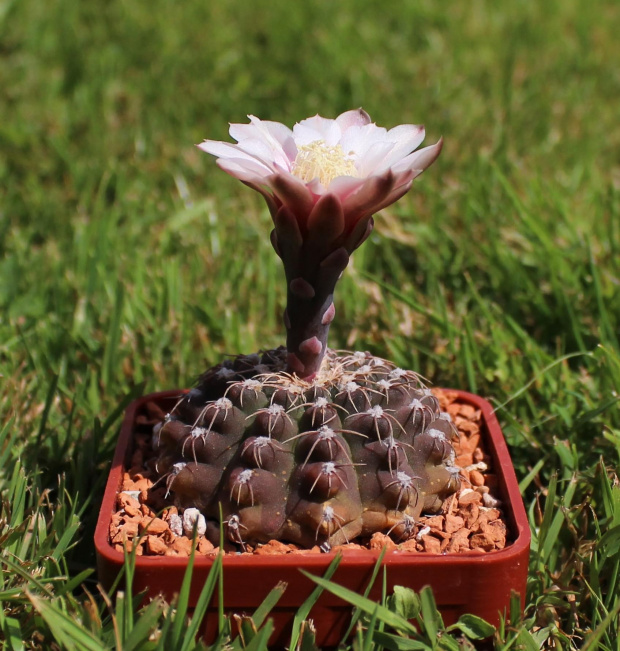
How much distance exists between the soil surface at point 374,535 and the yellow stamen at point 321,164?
0.60 m

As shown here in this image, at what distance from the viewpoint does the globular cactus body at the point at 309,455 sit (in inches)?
59.0

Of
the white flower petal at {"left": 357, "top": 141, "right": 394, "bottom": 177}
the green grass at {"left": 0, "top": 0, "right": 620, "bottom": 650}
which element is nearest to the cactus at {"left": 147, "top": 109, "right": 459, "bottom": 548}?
the white flower petal at {"left": 357, "top": 141, "right": 394, "bottom": 177}

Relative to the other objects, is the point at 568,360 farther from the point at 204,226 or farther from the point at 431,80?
the point at 431,80

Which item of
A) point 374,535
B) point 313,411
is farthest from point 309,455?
point 374,535

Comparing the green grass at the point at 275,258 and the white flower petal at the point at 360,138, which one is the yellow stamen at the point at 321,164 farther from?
the green grass at the point at 275,258

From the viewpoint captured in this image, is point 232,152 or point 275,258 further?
point 275,258

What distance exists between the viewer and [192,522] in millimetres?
1574

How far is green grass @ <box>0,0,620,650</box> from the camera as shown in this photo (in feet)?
5.71

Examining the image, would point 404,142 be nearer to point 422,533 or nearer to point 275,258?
point 422,533

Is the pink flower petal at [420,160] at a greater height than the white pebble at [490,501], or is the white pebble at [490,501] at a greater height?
the pink flower petal at [420,160]

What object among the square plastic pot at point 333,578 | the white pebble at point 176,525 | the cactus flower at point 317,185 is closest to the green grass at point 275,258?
the square plastic pot at point 333,578

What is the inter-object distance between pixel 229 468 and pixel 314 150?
554 mm

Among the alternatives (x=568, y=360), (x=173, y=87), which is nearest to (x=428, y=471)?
(x=568, y=360)

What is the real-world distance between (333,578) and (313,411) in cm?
27
